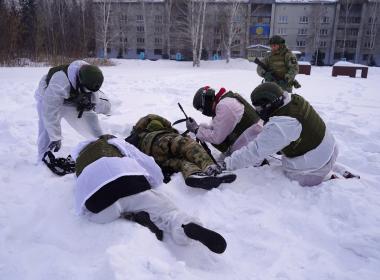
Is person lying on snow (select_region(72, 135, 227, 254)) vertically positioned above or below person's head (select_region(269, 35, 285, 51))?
below

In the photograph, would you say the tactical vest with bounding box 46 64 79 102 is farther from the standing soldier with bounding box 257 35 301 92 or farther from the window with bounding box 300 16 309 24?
the window with bounding box 300 16 309 24

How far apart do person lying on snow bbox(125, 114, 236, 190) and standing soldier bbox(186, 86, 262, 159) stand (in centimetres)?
29

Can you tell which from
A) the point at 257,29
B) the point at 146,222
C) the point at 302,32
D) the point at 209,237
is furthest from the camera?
the point at 302,32

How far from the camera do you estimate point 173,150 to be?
3.34 m

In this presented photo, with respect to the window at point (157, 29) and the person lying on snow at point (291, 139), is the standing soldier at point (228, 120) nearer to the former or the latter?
the person lying on snow at point (291, 139)

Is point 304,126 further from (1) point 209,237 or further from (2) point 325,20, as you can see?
(2) point 325,20

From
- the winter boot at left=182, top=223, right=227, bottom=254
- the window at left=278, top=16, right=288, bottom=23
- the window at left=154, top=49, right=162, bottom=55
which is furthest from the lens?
the window at left=154, top=49, right=162, bottom=55

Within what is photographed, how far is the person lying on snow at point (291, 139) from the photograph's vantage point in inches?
111

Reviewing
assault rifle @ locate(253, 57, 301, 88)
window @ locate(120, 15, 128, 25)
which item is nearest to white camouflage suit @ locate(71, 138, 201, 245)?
assault rifle @ locate(253, 57, 301, 88)

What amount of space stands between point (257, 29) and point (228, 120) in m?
31.5

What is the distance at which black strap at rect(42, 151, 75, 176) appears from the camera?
11.4 feet

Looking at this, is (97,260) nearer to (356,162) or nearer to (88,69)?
(88,69)

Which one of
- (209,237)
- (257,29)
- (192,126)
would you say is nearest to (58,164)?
(192,126)

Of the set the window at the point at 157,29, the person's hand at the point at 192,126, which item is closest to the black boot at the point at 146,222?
the person's hand at the point at 192,126
